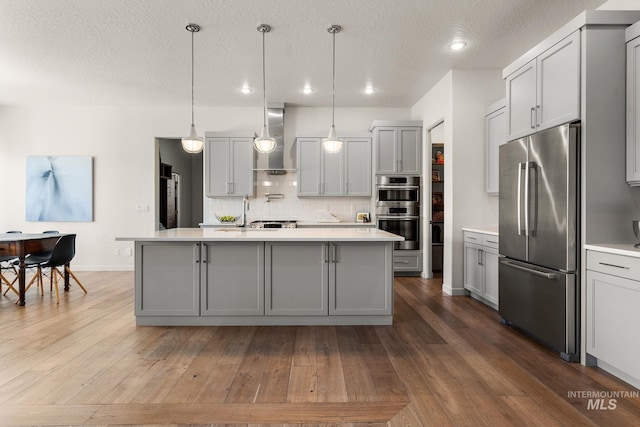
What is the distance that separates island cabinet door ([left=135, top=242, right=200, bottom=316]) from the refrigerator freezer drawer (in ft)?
9.29

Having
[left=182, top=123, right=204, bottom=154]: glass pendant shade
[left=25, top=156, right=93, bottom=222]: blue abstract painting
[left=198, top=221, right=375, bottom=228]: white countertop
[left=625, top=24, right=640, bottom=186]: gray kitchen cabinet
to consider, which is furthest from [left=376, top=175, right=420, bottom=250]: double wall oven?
[left=25, top=156, right=93, bottom=222]: blue abstract painting

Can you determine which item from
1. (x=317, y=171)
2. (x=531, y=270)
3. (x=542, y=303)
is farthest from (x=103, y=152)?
(x=542, y=303)

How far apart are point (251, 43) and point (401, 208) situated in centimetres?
328

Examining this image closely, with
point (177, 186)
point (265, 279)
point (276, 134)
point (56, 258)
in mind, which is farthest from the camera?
point (177, 186)

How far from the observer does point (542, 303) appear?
2.82 metres

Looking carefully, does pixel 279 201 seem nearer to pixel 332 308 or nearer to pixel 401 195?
pixel 401 195

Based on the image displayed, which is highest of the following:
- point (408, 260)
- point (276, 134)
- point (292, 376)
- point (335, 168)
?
point (276, 134)

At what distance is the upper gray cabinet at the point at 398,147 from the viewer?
19.1ft

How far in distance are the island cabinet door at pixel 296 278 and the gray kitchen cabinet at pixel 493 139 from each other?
2421 millimetres

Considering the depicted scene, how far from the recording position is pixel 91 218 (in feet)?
21.0

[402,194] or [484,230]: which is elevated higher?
[402,194]

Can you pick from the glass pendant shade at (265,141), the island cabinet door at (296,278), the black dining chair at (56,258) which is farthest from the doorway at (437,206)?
the black dining chair at (56,258)

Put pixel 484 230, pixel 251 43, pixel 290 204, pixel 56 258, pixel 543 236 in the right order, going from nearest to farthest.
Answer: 1. pixel 543 236
2. pixel 251 43
3. pixel 484 230
4. pixel 56 258
5. pixel 290 204

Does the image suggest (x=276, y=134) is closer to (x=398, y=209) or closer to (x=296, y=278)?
(x=398, y=209)
